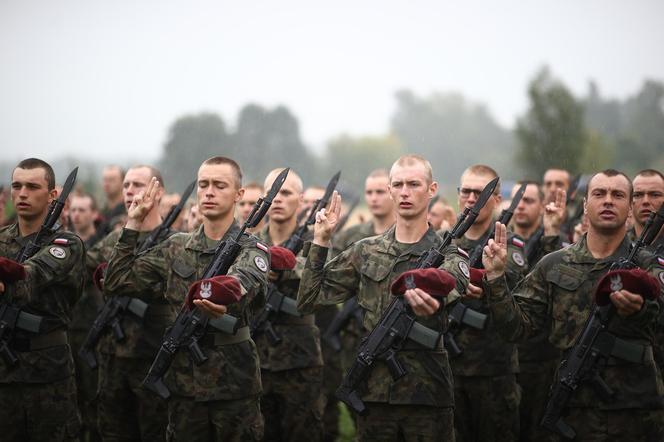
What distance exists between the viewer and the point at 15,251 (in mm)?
6352

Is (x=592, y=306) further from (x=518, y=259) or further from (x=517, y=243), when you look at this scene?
(x=517, y=243)

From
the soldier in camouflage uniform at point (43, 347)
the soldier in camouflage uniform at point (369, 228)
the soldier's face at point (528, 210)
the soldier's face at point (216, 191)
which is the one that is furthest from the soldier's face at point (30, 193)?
the soldier's face at point (528, 210)

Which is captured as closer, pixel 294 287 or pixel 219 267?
pixel 219 267

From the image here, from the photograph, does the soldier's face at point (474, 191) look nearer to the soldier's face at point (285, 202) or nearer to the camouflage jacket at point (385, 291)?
the camouflage jacket at point (385, 291)

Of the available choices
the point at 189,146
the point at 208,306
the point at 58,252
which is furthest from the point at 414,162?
the point at 189,146

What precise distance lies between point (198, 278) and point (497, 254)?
2263 millimetres

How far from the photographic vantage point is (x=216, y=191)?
19.3 feet

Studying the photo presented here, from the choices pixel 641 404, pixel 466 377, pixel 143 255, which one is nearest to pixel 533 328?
pixel 641 404

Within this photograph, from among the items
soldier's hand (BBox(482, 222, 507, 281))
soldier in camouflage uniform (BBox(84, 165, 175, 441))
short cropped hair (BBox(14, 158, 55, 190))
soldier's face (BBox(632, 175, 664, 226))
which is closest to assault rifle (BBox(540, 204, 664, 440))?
soldier's hand (BBox(482, 222, 507, 281))

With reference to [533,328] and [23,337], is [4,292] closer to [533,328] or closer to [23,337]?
[23,337]

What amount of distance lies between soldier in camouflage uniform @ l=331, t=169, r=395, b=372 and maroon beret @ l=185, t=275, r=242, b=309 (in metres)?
4.10

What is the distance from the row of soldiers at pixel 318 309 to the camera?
4.98 m

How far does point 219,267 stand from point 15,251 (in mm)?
2043

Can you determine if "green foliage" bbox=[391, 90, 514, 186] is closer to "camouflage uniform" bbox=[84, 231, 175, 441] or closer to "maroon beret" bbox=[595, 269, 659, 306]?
"camouflage uniform" bbox=[84, 231, 175, 441]
